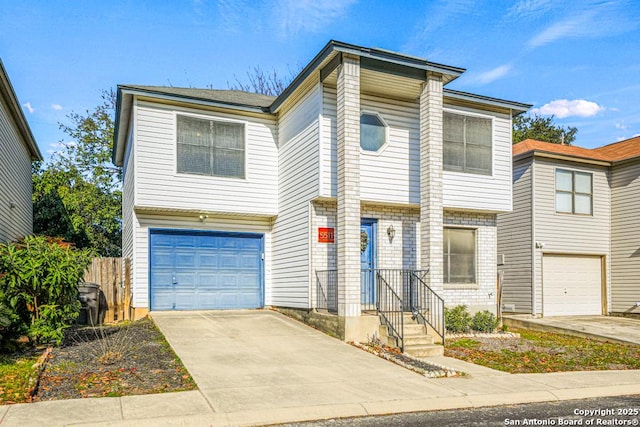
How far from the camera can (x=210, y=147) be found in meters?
14.2

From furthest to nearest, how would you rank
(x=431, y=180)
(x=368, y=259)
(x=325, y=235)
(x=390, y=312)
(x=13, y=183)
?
1. (x=13, y=183)
2. (x=368, y=259)
3. (x=325, y=235)
4. (x=431, y=180)
5. (x=390, y=312)

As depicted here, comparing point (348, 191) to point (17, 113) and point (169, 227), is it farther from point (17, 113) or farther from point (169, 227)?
point (17, 113)

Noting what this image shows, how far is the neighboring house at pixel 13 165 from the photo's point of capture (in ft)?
44.7

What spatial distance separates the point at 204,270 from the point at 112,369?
6.43 metres

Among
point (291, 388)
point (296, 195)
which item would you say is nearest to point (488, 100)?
point (296, 195)

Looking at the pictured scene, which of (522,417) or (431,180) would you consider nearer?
(522,417)

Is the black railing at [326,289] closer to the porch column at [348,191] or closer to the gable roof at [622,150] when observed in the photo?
the porch column at [348,191]

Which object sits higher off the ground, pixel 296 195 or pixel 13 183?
pixel 13 183

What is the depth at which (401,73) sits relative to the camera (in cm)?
1247

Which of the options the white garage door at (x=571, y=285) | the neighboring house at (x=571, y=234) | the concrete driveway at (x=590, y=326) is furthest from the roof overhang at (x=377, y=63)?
the white garage door at (x=571, y=285)

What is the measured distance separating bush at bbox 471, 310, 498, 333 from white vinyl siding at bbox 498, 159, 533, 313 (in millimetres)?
4033

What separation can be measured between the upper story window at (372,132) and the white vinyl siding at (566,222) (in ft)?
23.4

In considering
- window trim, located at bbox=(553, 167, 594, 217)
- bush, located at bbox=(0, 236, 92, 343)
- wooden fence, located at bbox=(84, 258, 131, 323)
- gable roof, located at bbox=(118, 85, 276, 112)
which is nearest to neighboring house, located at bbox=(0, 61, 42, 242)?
wooden fence, located at bbox=(84, 258, 131, 323)

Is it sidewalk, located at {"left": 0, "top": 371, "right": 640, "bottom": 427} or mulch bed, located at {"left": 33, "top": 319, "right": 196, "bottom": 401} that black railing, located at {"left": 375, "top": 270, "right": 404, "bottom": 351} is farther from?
mulch bed, located at {"left": 33, "top": 319, "right": 196, "bottom": 401}
